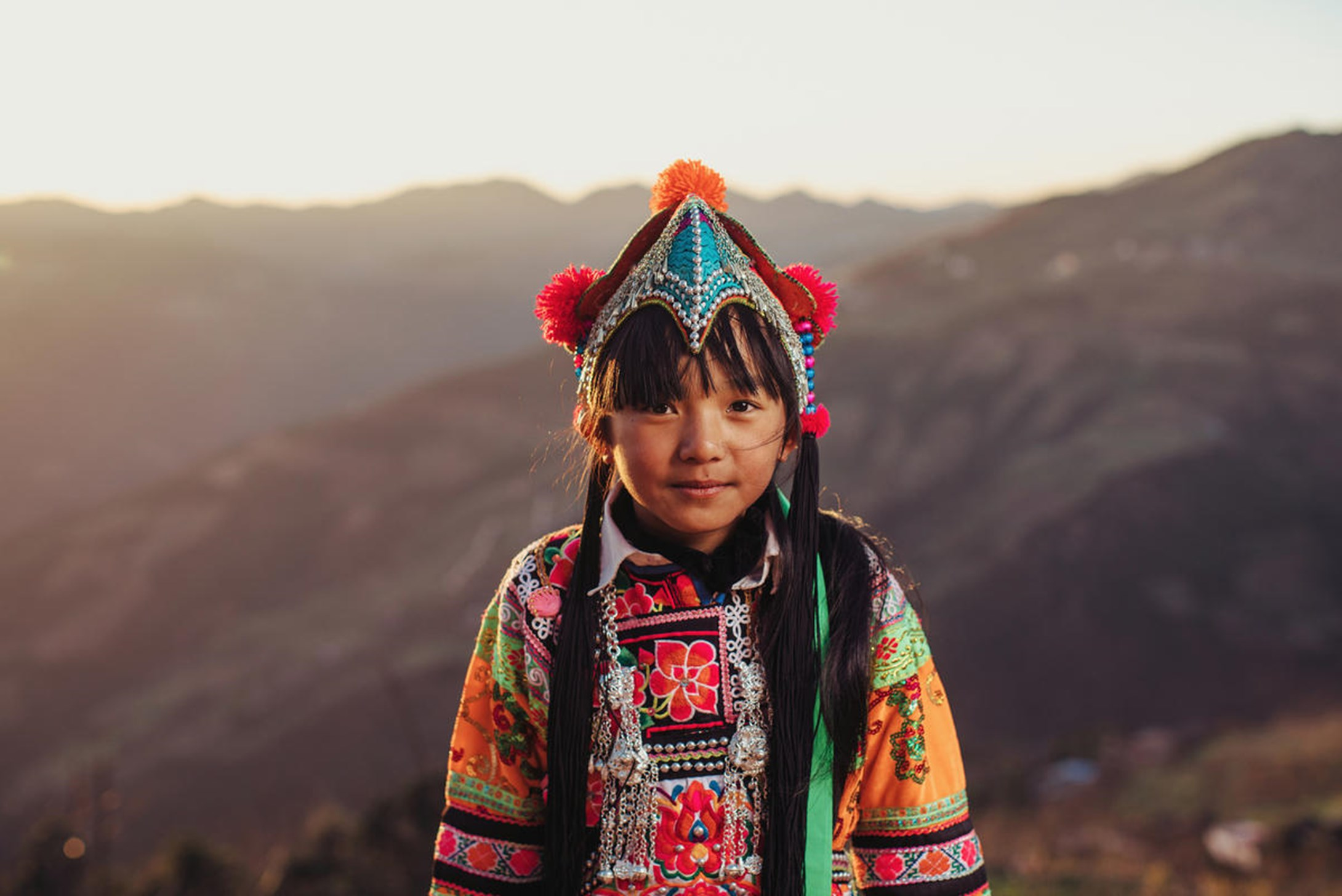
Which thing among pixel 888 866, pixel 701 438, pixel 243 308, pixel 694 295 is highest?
pixel 243 308

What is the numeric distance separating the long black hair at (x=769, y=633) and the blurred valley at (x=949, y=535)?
12.5 feet

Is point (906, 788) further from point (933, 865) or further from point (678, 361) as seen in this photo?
point (678, 361)

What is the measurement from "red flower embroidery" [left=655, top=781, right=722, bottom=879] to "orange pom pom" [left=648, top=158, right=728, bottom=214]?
971 millimetres

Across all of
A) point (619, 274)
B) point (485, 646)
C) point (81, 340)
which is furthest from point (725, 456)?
point (81, 340)

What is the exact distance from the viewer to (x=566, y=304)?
68.9 inches

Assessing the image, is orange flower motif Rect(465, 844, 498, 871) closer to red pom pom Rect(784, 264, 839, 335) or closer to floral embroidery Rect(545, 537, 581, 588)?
floral embroidery Rect(545, 537, 581, 588)

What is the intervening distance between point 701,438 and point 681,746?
20.0 inches

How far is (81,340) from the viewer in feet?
66.9

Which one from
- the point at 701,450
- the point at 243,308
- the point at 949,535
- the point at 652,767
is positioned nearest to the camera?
the point at 701,450

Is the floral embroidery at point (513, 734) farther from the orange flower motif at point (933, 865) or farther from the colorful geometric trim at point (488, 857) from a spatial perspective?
the orange flower motif at point (933, 865)

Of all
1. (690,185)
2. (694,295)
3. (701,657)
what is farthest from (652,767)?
(690,185)

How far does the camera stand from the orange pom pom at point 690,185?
1.75 metres

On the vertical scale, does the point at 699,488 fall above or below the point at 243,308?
below

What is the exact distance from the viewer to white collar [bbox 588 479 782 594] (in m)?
1.68
